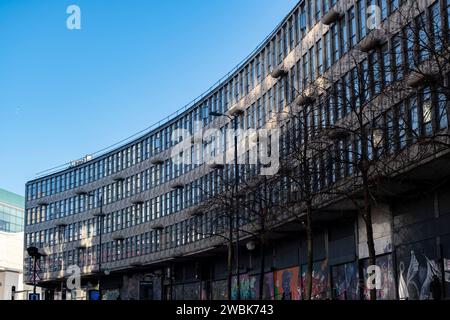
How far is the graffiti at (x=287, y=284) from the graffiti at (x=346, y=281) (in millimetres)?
5273

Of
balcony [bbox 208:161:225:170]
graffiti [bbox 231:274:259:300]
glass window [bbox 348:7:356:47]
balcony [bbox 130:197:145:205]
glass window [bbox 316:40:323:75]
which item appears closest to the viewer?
glass window [bbox 348:7:356:47]

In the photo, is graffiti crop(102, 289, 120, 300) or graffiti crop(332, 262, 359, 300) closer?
graffiti crop(332, 262, 359, 300)

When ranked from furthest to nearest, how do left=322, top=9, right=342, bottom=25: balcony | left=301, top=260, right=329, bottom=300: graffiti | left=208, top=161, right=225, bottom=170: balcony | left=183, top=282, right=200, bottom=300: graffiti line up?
left=183, top=282, right=200, bottom=300: graffiti, left=208, top=161, right=225, bottom=170: balcony, left=301, top=260, right=329, bottom=300: graffiti, left=322, top=9, right=342, bottom=25: balcony

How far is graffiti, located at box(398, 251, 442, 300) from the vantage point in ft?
117

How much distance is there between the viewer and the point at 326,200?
134 ft

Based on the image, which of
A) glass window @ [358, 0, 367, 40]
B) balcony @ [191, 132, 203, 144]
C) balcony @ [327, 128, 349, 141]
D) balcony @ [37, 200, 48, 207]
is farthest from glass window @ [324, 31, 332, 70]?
balcony @ [37, 200, 48, 207]

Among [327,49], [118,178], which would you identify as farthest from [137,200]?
[327,49]

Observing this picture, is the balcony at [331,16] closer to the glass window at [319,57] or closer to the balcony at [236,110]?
the glass window at [319,57]

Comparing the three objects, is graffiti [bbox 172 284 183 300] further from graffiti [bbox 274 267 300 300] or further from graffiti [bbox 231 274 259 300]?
graffiti [bbox 274 267 300 300]

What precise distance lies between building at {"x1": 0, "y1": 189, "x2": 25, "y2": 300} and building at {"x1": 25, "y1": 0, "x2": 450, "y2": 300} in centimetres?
1719

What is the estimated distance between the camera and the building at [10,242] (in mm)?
128125

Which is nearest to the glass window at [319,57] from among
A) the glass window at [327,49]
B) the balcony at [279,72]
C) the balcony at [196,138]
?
the glass window at [327,49]

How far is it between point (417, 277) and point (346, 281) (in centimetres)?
911

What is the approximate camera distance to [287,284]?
56312mm
